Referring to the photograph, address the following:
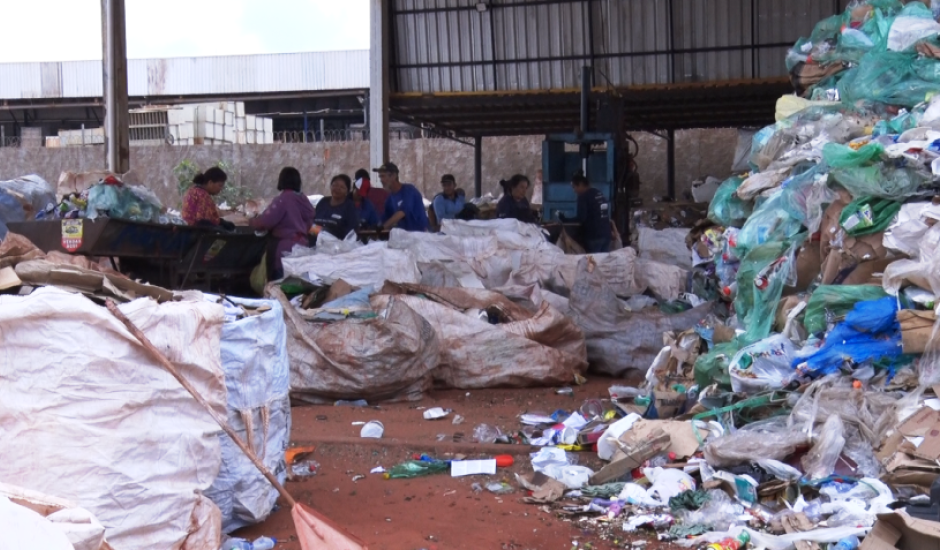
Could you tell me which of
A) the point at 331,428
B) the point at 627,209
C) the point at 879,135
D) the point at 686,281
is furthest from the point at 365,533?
the point at 627,209

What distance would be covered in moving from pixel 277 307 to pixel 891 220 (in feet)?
10.2

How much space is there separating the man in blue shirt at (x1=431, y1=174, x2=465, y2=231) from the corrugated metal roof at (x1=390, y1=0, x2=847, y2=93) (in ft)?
9.79

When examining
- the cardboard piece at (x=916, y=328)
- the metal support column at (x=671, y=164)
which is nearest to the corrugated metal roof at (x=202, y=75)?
the metal support column at (x=671, y=164)

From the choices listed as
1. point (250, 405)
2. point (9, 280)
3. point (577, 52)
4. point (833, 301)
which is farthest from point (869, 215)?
point (577, 52)

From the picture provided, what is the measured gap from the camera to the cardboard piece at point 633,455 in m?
4.71

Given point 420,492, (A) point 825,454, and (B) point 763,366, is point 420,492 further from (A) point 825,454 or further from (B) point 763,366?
(B) point 763,366

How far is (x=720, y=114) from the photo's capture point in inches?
700

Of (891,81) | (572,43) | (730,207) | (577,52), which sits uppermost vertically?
(572,43)

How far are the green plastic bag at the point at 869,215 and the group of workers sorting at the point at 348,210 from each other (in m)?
5.36

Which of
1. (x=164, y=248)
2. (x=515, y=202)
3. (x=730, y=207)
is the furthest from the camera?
(x=515, y=202)

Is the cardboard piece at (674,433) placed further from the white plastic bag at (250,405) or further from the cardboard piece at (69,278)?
the cardboard piece at (69,278)

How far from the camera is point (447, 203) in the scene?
1330 cm

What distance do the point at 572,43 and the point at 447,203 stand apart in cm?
387

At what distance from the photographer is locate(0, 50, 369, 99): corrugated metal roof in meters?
29.9
